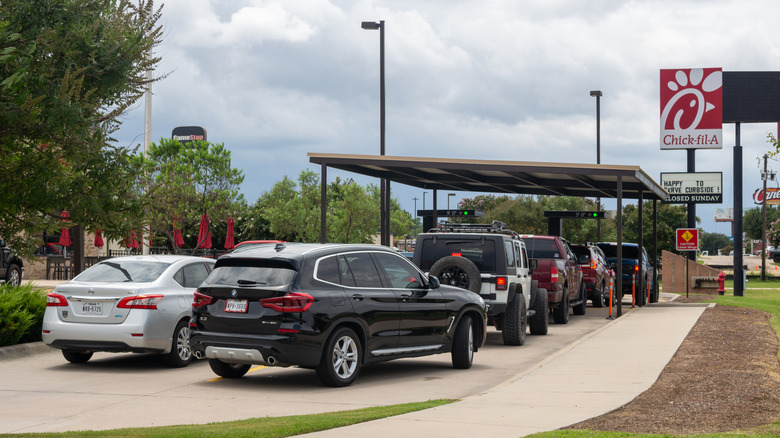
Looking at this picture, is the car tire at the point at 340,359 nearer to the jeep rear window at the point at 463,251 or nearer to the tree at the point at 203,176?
the jeep rear window at the point at 463,251

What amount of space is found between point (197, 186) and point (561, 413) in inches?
1489

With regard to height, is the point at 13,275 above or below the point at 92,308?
below

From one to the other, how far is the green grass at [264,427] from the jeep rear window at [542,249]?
12.8 meters

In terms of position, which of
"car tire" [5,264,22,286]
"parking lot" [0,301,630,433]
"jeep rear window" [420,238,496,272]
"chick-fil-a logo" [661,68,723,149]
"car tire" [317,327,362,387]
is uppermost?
"chick-fil-a logo" [661,68,723,149]

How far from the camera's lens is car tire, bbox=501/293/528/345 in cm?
1603

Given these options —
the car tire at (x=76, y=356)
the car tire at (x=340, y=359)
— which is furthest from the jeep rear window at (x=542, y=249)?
the car tire at (x=76, y=356)

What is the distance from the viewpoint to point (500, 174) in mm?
24922

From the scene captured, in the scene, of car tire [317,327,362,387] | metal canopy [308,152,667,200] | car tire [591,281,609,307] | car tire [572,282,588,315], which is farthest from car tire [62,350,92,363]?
car tire [591,281,609,307]

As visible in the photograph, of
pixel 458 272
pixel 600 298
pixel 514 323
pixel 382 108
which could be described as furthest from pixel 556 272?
pixel 382 108

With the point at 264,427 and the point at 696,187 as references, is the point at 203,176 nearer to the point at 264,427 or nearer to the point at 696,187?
the point at 696,187

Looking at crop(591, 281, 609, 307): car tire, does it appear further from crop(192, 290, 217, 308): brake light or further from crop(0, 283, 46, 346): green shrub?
crop(192, 290, 217, 308): brake light

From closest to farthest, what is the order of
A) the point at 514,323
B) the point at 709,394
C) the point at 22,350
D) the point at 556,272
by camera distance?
the point at 709,394, the point at 22,350, the point at 514,323, the point at 556,272

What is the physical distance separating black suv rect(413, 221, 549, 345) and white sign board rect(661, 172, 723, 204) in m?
25.4

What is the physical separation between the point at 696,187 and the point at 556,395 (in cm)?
3279
